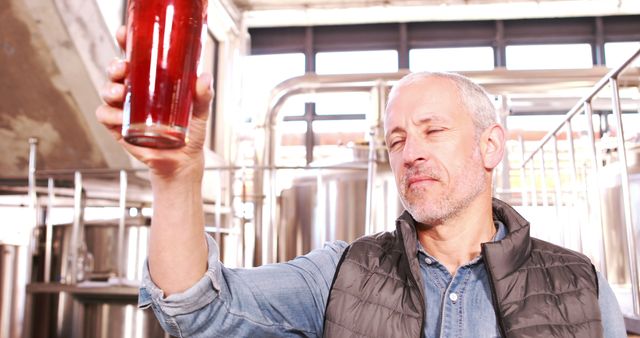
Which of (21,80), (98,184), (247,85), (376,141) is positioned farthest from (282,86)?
(247,85)

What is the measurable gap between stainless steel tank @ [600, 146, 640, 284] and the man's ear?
134 cm

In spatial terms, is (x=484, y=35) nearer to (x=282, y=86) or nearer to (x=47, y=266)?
(x=282, y=86)

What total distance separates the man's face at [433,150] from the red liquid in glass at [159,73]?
0.64 m

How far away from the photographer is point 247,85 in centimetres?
719

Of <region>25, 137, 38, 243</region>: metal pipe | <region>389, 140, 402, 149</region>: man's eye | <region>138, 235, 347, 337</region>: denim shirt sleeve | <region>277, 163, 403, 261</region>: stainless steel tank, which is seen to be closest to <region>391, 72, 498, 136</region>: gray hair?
<region>389, 140, 402, 149</region>: man's eye

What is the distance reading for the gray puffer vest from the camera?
1008 mm

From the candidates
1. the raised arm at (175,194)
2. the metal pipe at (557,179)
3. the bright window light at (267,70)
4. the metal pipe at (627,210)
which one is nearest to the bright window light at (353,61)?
the bright window light at (267,70)

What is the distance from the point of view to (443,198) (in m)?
1.17

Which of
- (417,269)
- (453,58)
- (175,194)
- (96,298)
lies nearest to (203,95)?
(175,194)

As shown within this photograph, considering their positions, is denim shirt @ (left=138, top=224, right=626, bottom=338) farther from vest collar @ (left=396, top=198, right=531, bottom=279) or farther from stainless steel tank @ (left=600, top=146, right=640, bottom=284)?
stainless steel tank @ (left=600, top=146, right=640, bottom=284)

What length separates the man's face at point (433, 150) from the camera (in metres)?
1.16

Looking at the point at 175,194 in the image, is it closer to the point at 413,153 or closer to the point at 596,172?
the point at 413,153

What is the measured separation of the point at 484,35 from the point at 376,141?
379cm

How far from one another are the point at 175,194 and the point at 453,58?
21.9 feet
